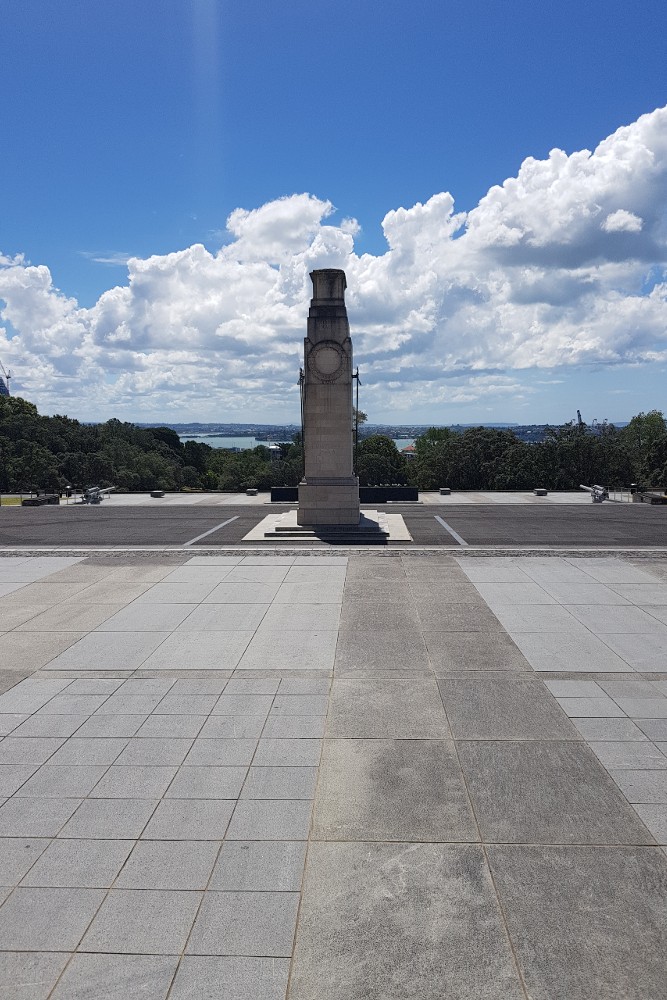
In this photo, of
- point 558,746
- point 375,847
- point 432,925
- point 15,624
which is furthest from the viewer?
point 15,624

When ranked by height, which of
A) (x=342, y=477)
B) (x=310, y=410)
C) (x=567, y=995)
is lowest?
(x=567, y=995)

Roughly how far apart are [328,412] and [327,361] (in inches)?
66.6

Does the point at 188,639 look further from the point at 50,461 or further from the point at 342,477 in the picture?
the point at 50,461

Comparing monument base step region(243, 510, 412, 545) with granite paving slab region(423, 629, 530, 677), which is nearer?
granite paving slab region(423, 629, 530, 677)

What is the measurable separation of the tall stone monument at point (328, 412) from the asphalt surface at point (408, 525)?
2593 millimetres

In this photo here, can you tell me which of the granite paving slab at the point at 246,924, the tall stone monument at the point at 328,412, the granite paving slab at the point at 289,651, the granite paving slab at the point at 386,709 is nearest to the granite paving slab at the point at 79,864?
the granite paving slab at the point at 246,924

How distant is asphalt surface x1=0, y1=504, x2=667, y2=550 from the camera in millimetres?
21812

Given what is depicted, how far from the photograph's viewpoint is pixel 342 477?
23.9 metres

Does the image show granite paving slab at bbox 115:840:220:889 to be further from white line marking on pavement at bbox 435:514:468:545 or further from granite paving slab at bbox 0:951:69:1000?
white line marking on pavement at bbox 435:514:468:545

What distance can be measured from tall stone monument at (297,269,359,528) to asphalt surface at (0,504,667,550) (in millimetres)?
2593

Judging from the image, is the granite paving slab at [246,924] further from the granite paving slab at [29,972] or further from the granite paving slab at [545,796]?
the granite paving slab at [545,796]

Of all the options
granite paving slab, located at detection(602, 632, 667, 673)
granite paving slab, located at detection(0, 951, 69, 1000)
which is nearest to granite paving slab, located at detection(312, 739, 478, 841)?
granite paving slab, located at detection(0, 951, 69, 1000)

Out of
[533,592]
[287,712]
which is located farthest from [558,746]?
[533,592]

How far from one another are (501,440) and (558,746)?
55908 mm
